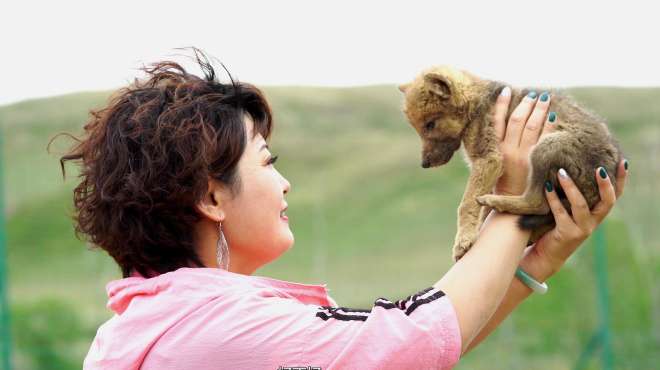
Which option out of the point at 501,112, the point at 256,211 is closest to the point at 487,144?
the point at 501,112

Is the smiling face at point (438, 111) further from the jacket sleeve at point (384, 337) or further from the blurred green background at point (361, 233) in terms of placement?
the blurred green background at point (361, 233)

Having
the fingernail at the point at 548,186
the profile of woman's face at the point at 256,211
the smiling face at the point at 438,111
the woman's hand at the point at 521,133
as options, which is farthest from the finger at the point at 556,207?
the profile of woman's face at the point at 256,211

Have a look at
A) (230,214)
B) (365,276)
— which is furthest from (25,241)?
(230,214)

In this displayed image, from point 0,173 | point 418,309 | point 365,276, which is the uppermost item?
point 418,309

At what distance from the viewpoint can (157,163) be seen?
2102 mm

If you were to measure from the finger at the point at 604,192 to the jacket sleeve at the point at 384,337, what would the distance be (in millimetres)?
669

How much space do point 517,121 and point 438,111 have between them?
1.59 feet

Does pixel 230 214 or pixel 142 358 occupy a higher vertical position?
pixel 230 214

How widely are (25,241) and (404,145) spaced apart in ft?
16.0

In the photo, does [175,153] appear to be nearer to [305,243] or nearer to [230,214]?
[230,214]

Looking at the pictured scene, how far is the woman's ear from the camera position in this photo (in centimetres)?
217

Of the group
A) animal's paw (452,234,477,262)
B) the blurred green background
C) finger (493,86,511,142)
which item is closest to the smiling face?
finger (493,86,511,142)

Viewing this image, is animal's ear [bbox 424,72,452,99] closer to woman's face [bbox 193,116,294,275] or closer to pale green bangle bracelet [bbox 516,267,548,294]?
pale green bangle bracelet [bbox 516,267,548,294]

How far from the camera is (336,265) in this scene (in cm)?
958
